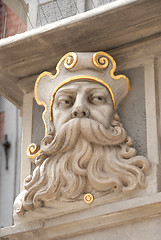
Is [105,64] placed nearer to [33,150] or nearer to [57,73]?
[57,73]

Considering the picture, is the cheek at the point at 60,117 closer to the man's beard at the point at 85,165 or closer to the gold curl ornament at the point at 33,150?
the man's beard at the point at 85,165

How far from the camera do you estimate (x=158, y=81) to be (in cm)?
529

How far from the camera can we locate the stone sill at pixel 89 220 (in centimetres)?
491

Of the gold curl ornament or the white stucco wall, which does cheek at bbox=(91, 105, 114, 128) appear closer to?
the gold curl ornament

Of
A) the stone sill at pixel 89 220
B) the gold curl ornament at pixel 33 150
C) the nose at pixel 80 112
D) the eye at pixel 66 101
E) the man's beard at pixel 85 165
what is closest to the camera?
the stone sill at pixel 89 220

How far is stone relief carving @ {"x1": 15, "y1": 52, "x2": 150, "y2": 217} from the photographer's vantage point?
5.05m

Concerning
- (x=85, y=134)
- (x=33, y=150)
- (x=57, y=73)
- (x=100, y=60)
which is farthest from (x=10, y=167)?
(x=85, y=134)

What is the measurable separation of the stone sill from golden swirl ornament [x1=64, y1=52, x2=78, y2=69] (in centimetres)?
80

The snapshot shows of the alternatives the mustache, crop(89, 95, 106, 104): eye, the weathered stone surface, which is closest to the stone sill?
the mustache

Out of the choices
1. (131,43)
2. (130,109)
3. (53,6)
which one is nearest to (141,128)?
(130,109)

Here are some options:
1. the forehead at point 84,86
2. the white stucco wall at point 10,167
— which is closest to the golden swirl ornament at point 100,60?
the forehead at point 84,86

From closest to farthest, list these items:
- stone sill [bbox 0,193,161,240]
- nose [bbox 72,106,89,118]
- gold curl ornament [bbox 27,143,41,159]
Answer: stone sill [bbox 0,193,161,240]
nose [bbox 72,106,89,118]
gold curl ornament [bbox 27,143,41,159]

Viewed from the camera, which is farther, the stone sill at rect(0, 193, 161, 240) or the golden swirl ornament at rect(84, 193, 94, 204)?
the golden swirl ornament at rect(84, 193, 94, 204)

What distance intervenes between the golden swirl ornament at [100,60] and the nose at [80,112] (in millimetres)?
273
